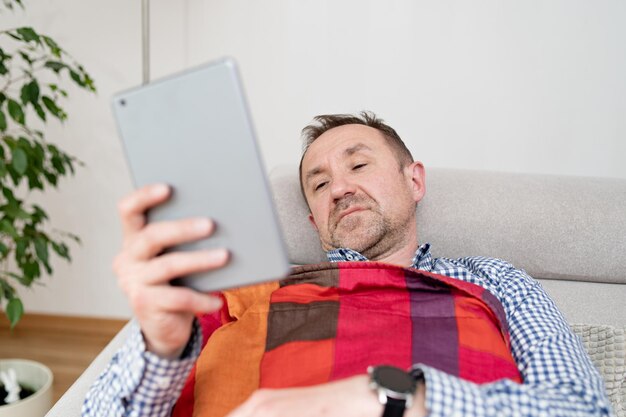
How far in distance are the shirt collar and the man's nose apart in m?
0.13

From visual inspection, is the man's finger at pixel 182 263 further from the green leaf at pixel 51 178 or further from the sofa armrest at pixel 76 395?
the green leaf at pixel 51 178

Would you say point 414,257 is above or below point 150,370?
below

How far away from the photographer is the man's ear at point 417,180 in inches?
56.9

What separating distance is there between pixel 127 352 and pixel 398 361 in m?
0.41

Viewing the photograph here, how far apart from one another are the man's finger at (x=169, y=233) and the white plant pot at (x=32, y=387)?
1.16 meters

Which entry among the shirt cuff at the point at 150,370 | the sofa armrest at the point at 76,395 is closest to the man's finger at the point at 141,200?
the shirt cuff at the point at 150,370

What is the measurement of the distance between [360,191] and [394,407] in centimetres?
69

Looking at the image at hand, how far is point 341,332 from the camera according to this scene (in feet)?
→ 3.16

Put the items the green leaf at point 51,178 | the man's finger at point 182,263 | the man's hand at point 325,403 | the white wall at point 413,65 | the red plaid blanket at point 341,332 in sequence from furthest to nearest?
1. the white wall at point 413,65
2. the green leaf at point 51,178
3. the red plaid blanket at point 341,332
4. the man's hand at point 325,403
5. the man's finger at point 182,263

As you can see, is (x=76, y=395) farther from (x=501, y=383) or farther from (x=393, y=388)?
(x=501, y=383)

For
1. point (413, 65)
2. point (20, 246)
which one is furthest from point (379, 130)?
point (20, 246)

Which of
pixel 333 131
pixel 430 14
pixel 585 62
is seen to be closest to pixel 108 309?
pixel 333 131

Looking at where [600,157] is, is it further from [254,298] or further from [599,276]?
[254,298]

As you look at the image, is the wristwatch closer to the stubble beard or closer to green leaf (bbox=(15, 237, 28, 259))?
the stubble beard
